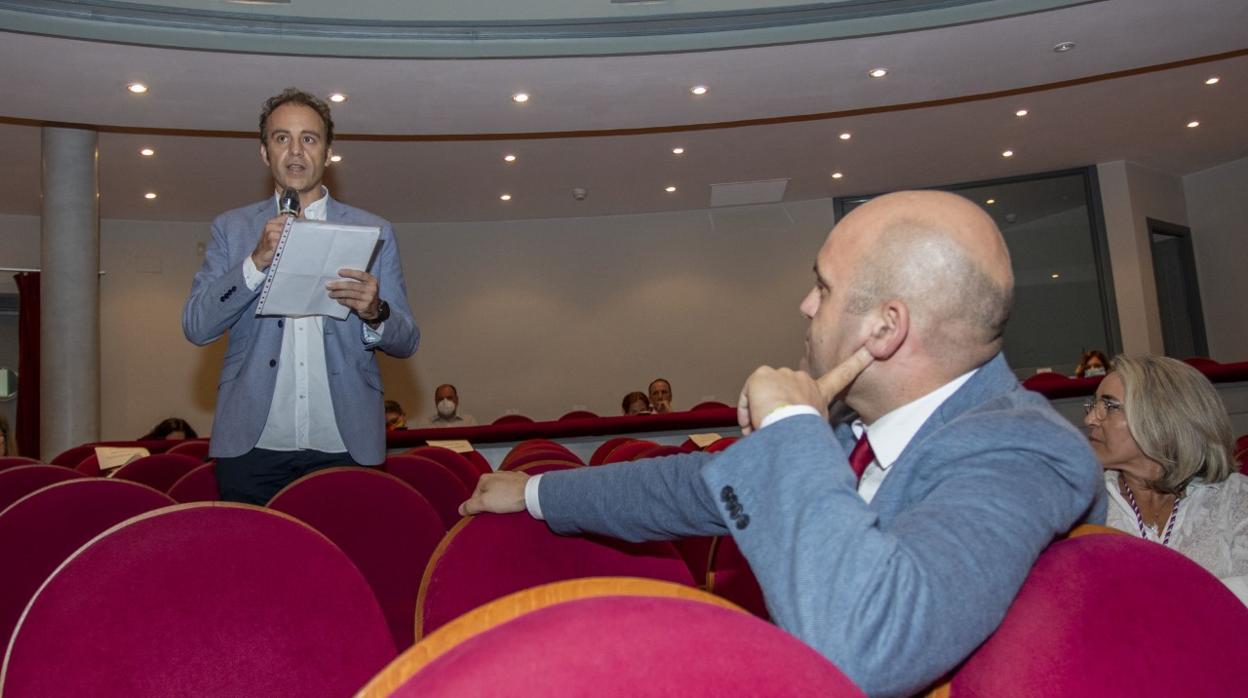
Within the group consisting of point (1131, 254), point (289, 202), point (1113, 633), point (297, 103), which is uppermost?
point (1131, 254)

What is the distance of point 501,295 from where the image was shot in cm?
1180

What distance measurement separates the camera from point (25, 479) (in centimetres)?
278

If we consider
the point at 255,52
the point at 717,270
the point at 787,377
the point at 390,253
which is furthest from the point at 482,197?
the point at 787,377

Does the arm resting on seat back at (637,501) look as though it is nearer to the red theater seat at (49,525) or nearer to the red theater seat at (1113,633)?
the red theater seat at (1113,633)

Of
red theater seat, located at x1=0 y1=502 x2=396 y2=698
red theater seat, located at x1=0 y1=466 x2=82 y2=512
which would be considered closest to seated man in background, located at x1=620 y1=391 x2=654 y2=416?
red theater seat, located at x1=0 y1=466 x2=82 y2=512

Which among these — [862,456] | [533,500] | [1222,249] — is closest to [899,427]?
[862,456]

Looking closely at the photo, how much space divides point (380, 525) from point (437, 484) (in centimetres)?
80

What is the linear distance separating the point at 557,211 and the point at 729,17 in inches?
203

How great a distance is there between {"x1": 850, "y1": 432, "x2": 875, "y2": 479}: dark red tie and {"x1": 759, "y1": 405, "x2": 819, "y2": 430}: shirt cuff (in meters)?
0.33

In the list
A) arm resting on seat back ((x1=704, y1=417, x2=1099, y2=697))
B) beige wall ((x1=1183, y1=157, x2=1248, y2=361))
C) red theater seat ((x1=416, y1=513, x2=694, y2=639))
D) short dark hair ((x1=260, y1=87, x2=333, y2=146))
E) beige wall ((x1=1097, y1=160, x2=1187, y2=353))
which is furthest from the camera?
beige wall ((x1=1183, y1=157, x2=1248, y2=361))

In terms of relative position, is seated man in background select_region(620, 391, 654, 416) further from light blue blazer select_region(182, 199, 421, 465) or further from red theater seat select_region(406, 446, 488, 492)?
light blue blazer select_region(182, 199, 421, 465)

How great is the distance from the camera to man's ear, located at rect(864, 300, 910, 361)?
1.13m

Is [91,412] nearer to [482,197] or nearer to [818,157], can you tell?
[482,197]

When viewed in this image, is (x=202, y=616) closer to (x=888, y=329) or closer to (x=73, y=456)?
(x=888, y=329)
